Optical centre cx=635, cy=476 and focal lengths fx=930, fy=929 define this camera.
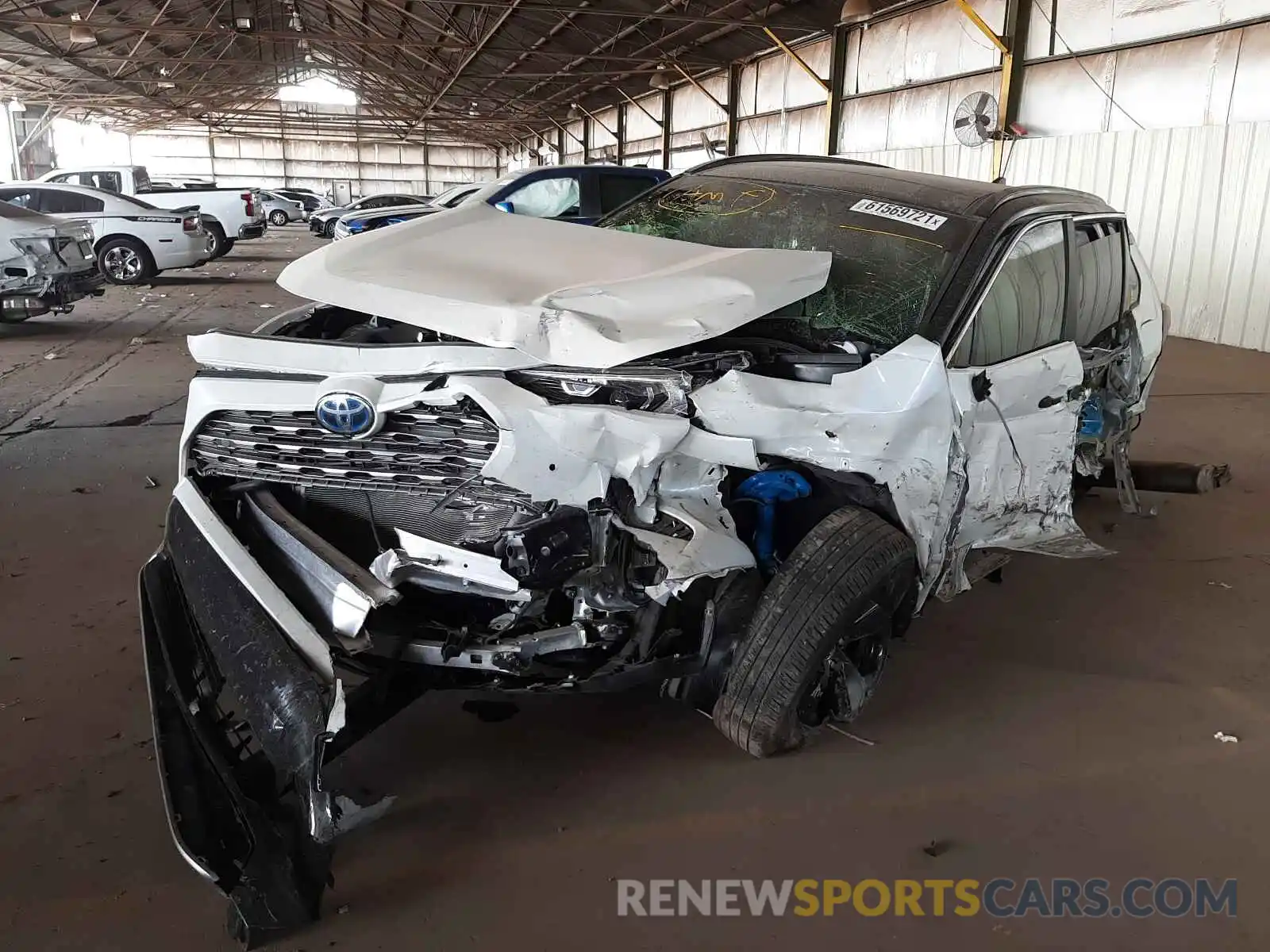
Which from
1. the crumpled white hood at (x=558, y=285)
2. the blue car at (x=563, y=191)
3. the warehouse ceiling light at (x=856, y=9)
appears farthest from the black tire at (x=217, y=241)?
the crumpled white hood at (x=558, y=285)

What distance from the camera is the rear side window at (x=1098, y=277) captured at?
397 centimetres

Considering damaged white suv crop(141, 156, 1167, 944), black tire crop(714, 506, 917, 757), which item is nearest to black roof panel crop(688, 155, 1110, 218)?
damaged white suv crop(141, 156, 1167, 944)

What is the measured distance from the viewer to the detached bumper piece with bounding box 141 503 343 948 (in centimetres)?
209

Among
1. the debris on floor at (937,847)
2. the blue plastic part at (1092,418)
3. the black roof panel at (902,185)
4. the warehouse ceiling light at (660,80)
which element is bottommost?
the debris on floor at (937,847)

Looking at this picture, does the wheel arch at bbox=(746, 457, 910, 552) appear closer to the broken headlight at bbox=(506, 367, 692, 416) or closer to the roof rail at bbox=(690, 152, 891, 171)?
the broken headlight at bbox=(506, 367, 692, 416)

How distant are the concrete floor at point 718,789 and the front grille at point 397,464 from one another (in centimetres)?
80

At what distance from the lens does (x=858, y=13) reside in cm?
1270

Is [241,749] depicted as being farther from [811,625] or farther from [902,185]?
[902,185]

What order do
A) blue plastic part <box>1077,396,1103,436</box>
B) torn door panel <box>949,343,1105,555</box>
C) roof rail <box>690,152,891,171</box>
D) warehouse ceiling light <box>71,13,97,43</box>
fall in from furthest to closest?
warehouse ceiling light <box>71,13,97,43</box> < blue plastic part <box>1077,396,1103,436</box> < roof rail <box>690,152,891,171</box> < torn door panel <box>949,343,1105,555</box>

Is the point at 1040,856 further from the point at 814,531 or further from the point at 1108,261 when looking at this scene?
the point at 1108,261

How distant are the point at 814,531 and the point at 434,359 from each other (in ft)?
3.87

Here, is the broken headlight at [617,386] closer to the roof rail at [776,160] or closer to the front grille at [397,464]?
the front grille at [397,464]

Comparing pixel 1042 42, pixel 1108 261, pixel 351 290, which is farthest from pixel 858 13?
pixel 351 290

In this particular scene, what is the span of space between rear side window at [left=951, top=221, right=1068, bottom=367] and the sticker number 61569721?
0.97ft
